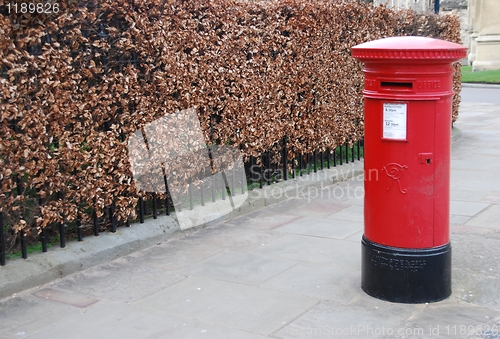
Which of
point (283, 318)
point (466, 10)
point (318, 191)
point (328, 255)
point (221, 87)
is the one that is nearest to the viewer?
point (283, 318)

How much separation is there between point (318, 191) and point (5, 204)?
14.1ft

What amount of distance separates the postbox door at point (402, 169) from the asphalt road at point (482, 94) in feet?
54.1

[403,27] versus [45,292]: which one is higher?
[403,27]

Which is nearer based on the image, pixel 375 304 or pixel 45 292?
pixel 375 304

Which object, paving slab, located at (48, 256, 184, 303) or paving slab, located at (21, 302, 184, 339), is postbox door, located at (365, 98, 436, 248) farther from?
paving slab, located at (48, 256, 184, 303)

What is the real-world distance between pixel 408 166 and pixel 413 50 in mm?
804

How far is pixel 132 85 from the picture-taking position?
18.1ft

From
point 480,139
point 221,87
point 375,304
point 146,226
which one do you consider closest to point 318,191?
point 221,87

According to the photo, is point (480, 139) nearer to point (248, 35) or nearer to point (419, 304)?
point (248, 35)

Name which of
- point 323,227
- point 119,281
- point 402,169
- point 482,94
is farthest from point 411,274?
point 482,94

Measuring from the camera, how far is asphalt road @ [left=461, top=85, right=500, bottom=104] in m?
20.0

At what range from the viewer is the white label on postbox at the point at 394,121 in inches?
164

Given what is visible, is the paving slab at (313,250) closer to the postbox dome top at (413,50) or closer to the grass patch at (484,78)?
the postbox dome top at (413,50)

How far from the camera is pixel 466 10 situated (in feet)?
139
